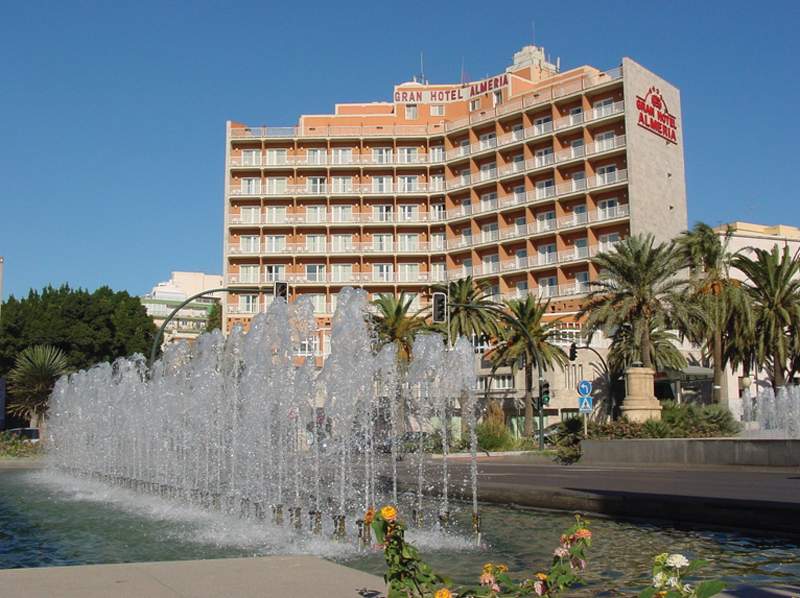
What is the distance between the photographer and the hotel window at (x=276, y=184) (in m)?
72.4

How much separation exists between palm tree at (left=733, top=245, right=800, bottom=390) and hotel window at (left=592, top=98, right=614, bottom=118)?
19914mm

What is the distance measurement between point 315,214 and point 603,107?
975 inches

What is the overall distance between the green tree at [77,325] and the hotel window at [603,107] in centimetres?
3531

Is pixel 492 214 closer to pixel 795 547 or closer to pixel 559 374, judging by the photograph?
pixel 559 374

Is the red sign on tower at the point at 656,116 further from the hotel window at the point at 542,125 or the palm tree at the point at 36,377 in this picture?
the palm tree at the point at 36,377

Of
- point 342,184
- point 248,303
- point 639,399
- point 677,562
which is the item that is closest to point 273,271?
point 248,303

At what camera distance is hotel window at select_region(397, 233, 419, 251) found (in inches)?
2830

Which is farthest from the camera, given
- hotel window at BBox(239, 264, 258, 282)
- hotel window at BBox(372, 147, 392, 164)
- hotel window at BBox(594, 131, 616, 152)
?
hotel window at BBox(372, 147, 392, 164)

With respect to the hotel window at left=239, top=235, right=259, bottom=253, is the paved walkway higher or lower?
lower

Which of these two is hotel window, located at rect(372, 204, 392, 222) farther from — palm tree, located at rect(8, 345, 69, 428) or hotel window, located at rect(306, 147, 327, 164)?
palm tree, located at rect(8, 345, 69, 428)

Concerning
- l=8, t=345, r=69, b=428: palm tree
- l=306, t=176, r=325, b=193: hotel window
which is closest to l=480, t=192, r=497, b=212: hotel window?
l=306, t=176, r=325, b=193: hotel window

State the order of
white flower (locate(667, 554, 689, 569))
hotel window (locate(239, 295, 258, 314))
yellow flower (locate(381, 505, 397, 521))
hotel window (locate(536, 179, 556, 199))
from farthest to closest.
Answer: hotel window (locate(239, 295, 258, 314)) < hotel window (locate(536, 179, 556, 199)) < yellow flower (locate(381, 505, 397, 521)) < white flower (locate(667, 554, 689, 569))

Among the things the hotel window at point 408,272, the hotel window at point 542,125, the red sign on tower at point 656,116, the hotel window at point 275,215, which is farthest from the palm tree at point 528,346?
the hotel window at point 275,215

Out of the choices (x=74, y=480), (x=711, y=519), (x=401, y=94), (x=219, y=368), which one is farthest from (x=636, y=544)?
(x=401, y=94)
